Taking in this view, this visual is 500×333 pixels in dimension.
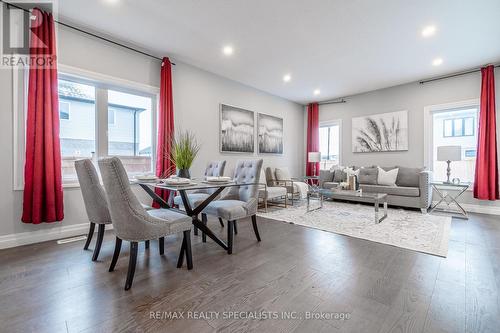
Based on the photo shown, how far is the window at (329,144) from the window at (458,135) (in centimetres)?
215

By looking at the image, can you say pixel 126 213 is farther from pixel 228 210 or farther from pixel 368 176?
pixel 368 176

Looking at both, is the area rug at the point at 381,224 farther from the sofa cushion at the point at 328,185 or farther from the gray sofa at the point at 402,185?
the sofa cushion at the point at 328,185

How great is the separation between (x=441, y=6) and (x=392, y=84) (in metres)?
2.88

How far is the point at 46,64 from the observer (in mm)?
2732

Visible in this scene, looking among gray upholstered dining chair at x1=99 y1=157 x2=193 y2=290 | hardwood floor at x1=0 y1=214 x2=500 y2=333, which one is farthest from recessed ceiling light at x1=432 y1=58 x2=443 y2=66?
gray upholstered dining chair at x1=99 y1=157 x2=193 y2=290

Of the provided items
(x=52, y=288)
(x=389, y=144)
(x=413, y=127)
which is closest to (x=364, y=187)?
(x=389, y=144)

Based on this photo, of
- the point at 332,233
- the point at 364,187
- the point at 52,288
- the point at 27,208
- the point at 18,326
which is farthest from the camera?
the point at 364,187

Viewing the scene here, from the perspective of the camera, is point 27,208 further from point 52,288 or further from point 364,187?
point 364,187

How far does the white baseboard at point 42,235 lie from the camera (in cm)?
259

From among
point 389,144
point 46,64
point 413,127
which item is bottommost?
point 389,144

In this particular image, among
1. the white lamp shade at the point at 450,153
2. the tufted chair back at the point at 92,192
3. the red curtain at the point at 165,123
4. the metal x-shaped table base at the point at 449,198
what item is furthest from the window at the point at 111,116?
the metal x-shaped table base at the point at 449,198

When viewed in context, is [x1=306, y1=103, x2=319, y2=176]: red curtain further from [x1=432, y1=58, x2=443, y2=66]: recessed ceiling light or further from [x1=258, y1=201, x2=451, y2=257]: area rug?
[x1=432, y1=58, x2=443, y2=66]: recessed ceiling light

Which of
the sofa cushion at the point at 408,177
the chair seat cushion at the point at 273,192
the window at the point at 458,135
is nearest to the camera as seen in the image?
the chair seat cushion at the point at 273,192

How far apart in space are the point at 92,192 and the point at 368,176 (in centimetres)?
521
